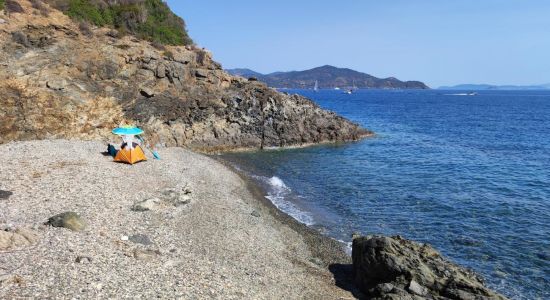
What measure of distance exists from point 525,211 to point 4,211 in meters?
30.5

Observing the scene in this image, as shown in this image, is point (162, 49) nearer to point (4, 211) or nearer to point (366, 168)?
point (366, 168)

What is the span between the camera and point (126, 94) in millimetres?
45719

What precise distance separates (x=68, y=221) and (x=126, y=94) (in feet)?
105

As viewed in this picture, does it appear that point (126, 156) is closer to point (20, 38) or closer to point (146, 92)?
point (146, 92)

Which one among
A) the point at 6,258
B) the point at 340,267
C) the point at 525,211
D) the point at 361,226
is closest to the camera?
the point at 6,258

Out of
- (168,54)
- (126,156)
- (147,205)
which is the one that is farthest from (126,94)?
(147,205)

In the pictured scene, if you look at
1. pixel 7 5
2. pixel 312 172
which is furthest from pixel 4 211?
pixel 7 5

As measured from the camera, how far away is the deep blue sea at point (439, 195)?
20.9 m

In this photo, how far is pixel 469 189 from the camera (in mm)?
32594

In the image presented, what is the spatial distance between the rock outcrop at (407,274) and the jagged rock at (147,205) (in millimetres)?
10643

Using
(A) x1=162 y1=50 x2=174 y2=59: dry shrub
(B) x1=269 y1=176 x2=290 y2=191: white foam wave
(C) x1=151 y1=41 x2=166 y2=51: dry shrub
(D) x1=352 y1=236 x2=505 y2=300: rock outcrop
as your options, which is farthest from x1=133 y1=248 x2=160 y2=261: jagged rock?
(C) x1=151 y1=41 x2=166 y2=51: dry shrub

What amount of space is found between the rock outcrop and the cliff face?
33.0 meters

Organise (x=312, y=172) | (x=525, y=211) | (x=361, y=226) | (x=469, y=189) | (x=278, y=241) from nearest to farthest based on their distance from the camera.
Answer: (x=278, y=241) < (x=361, y=226) < (x=525, y=211) < (x=469, y=189) < (x=312, y=172)

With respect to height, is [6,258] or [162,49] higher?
[162,49]
